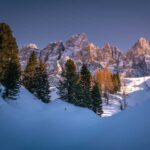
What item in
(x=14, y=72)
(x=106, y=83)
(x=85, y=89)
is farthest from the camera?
(x=106, y=83)

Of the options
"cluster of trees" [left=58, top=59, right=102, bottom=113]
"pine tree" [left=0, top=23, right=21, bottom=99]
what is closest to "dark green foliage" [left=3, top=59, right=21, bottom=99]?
"pine tree" [left=0, top=23, right=21, bottom=99]

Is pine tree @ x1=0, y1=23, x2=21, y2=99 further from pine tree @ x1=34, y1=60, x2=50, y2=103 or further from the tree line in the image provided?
pine tree @ x1=34, y1=60, x2=50, y2=103

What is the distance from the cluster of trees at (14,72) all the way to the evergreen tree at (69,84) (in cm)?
322

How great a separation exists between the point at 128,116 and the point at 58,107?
16.5 meters

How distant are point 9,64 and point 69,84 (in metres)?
13.4

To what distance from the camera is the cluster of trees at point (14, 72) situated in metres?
29.4

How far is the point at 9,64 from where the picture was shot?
99.5 ft

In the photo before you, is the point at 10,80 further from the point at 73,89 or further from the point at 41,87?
the point at 73,89

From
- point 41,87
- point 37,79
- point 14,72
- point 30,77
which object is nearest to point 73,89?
point 41,87

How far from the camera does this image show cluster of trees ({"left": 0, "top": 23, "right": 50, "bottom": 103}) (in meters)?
29.4

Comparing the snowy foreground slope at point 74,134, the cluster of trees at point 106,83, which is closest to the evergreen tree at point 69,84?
the snowy foreground slope at point 74,134

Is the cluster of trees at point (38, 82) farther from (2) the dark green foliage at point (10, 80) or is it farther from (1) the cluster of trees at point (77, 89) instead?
(2) the dark green foliage at point (10, 80)

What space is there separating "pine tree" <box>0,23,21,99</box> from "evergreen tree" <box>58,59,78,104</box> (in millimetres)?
9846

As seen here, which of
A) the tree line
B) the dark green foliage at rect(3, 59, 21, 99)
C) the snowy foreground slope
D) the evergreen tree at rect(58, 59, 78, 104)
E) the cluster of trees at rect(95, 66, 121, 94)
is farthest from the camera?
the cluster of trees at rect(95, 66, 121, 94)
